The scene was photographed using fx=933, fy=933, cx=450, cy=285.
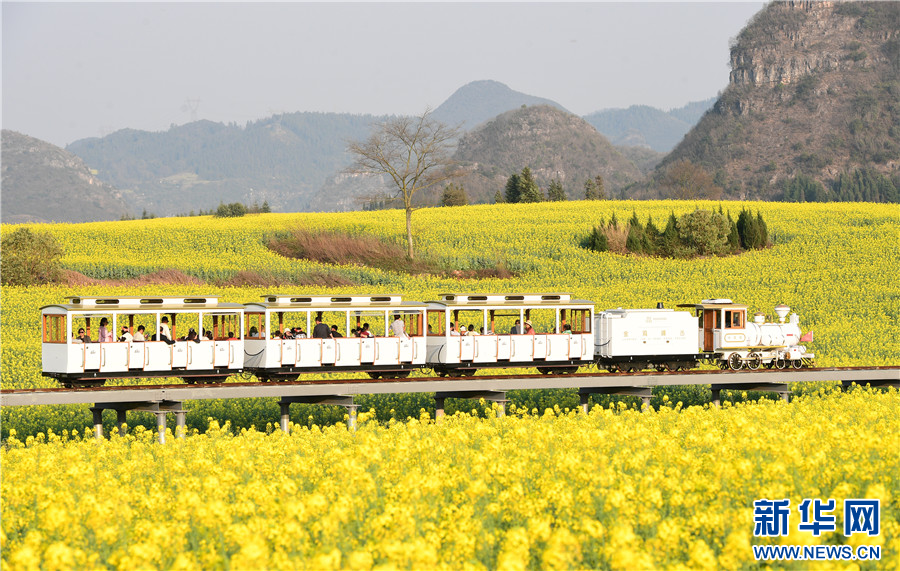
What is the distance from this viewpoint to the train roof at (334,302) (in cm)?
2775

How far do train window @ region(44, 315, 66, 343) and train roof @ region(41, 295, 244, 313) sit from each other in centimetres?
30

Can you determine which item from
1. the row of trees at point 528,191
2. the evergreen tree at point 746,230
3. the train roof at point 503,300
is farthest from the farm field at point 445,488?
the row of trees at point 528,191

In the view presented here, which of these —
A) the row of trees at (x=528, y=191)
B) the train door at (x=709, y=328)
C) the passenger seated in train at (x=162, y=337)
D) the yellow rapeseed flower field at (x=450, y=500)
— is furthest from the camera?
the row of trees at (x=528, y=191)

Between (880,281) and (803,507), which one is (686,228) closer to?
(880,281)

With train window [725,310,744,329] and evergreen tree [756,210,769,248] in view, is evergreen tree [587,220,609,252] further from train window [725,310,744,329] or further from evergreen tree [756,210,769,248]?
train window [725,310,744,329]

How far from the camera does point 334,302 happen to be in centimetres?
2845

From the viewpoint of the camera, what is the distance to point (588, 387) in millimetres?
28953

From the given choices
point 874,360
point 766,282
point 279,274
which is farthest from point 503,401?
point 766,282

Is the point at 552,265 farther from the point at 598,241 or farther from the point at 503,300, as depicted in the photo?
the point at 503,300

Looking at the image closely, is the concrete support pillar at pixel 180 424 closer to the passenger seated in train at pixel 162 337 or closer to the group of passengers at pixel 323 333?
the passenger seated in train at pixel 162 337

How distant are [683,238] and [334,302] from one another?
45.6m

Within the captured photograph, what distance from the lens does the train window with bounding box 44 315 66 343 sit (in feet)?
82.5

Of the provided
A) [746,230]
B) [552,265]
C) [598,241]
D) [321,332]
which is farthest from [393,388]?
[746,230]

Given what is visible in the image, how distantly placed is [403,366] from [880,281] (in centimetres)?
4260
